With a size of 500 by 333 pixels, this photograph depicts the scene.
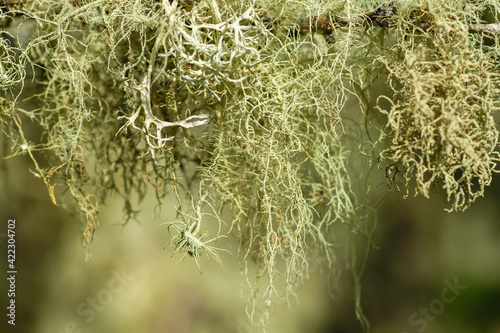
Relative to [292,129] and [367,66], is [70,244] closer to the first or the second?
[292,129]

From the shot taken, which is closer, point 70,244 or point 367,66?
point 367,66

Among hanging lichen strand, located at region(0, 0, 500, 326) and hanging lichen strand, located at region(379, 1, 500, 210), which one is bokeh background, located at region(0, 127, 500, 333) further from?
hanging lichen strand, located at region(379, 1, 500, 210)

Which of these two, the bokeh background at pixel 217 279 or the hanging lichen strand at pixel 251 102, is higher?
the hanging lichen strand at pixel 251 102

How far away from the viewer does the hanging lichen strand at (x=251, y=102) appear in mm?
425

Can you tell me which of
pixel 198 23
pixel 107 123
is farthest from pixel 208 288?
pixel 198 23

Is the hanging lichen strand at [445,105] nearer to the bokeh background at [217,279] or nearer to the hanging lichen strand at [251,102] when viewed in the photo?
the hanging lichen strand at [251,102]

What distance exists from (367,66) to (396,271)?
1.21 feet

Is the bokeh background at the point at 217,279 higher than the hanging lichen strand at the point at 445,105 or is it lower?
lower

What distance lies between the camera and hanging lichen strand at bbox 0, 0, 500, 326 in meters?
0.42

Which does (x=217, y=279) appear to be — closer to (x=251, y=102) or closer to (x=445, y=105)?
(x=251, y=102)

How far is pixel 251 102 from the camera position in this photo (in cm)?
52

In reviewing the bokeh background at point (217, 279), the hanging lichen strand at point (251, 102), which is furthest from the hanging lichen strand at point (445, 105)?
the bokeh background at point (217, 279)

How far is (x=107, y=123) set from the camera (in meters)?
0.58

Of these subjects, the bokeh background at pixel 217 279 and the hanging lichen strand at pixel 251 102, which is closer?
the hanging lichen strand at pixel 251 102
